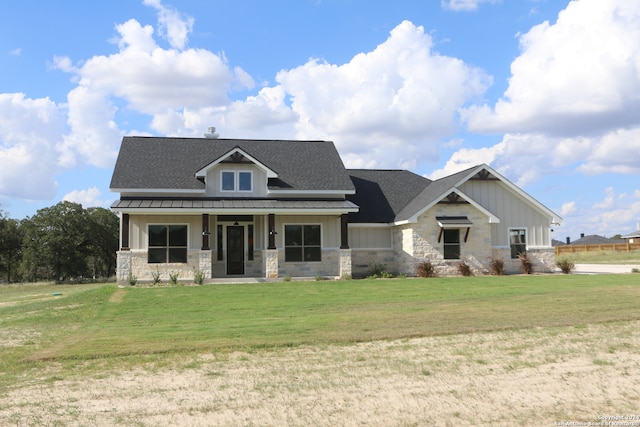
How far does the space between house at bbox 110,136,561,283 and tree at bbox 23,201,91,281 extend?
1242 centimetres

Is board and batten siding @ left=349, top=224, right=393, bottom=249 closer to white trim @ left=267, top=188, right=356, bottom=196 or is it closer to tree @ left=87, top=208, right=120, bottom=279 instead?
white trim @ left=267, top=188, right=356, bottom=196

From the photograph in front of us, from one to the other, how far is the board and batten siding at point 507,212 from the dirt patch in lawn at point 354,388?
1867 centimetres

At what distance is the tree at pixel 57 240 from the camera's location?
121 ft

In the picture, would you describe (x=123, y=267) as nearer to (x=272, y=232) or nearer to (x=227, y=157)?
(x=272, y=232)

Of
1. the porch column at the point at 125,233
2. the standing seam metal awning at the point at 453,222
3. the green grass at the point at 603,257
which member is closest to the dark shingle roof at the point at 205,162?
the porch column at the point at 125,233

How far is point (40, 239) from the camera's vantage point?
37062mm

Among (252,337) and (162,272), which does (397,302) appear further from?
(162,272)

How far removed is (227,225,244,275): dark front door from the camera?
26.0m

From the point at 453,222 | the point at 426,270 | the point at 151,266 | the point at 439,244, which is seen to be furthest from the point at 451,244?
the point at 151,266

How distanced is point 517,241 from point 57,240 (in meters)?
28.0

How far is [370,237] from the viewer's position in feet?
90.9

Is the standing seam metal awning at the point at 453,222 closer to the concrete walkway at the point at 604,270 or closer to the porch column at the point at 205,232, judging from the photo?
the concrete walkway at the point at 604,270

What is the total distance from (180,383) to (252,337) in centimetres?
299

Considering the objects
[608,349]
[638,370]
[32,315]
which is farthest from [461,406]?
[32,315]
